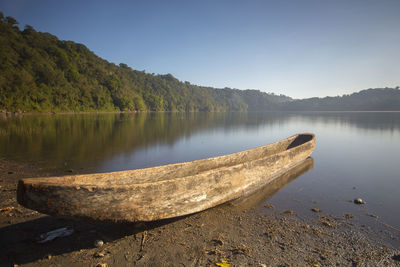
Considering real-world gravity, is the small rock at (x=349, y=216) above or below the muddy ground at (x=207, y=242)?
below

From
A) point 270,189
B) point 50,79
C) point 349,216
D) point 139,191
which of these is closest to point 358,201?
point 349,216

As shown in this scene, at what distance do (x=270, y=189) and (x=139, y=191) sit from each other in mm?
4172

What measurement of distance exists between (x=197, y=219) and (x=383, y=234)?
3402 millimetres

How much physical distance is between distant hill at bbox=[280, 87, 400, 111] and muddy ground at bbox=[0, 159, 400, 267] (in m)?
120

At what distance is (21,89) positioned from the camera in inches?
1464

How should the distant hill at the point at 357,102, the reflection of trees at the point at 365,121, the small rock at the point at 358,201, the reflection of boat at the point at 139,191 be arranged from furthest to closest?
the distant hill at the point at 357,102
the reflection of trees at the point at 365,121
the small rock at the point at 358,201
the reflection of boat at the point at 139,191

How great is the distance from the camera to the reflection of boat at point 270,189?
180 inches

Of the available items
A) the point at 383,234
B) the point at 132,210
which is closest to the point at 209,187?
the point at 132,210

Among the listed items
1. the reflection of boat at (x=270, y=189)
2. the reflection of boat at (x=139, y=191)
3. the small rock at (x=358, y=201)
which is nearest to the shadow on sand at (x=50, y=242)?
the reflection of boat at (x=139, y=191)

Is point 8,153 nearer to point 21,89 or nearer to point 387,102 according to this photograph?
point 21,89

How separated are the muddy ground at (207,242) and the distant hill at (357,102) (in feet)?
394

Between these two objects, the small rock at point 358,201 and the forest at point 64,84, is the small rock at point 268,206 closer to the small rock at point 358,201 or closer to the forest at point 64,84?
the small rock at point 358,201

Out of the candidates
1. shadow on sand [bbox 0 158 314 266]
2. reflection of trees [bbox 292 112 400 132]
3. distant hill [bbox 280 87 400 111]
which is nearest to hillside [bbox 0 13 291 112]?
shadow on sand [bbox 0 158 314 266]

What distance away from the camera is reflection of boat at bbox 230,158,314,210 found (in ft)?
15.0
